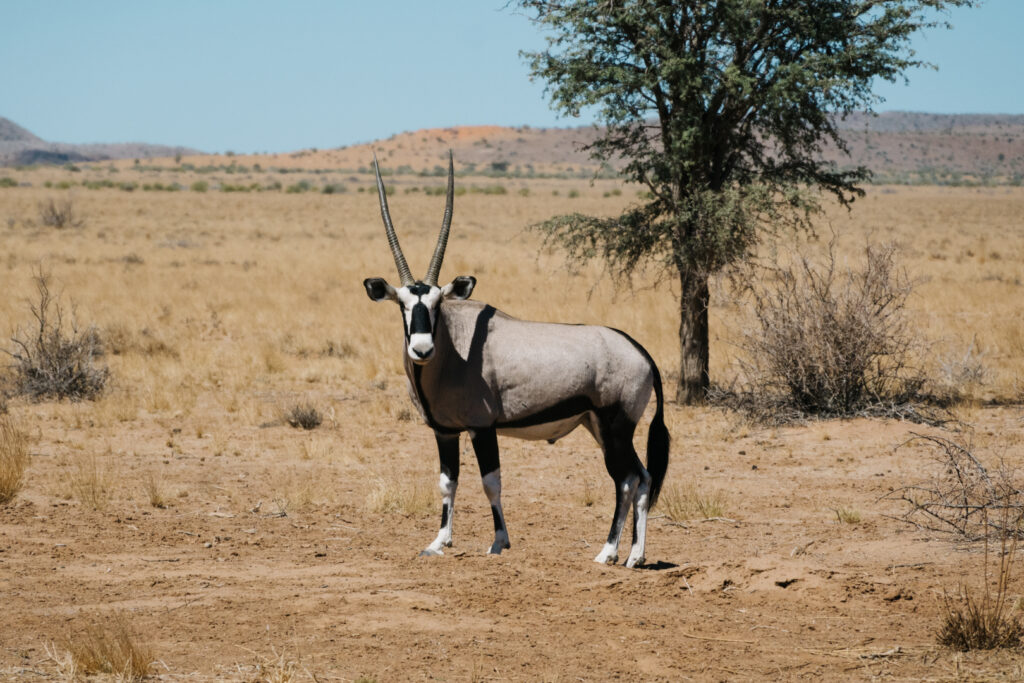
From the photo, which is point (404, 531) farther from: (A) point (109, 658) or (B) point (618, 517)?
(A) point (109, 658)

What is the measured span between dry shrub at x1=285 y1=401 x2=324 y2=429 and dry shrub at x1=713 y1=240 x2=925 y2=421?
538cm

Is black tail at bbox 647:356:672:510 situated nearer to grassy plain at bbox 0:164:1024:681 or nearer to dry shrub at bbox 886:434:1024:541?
grassy plain at bbox 0:164:1024:681

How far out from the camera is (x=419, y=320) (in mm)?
6879

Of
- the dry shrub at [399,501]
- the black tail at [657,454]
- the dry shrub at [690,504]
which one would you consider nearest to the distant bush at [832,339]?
the dry shrub at [690,504]

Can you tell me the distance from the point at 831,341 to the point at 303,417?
21.3ft

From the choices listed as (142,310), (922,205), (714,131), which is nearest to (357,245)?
(142,310)

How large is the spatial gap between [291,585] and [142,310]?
1700 centimetres

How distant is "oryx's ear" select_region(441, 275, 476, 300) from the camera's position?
738 centimetres

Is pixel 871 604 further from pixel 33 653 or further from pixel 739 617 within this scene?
pixel 33 653

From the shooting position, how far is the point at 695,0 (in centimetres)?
1365

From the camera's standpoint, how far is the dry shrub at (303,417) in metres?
13.4

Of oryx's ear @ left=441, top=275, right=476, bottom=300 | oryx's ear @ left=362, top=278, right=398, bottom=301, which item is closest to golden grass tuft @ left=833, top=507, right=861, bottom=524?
oryx's ear @ left=441, top=275, right=476, bottom=300

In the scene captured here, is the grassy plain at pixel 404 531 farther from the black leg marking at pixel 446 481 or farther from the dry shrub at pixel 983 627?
the black leg marking at pixel 446 481

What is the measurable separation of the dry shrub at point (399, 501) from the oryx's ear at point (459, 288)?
2.73 metres
